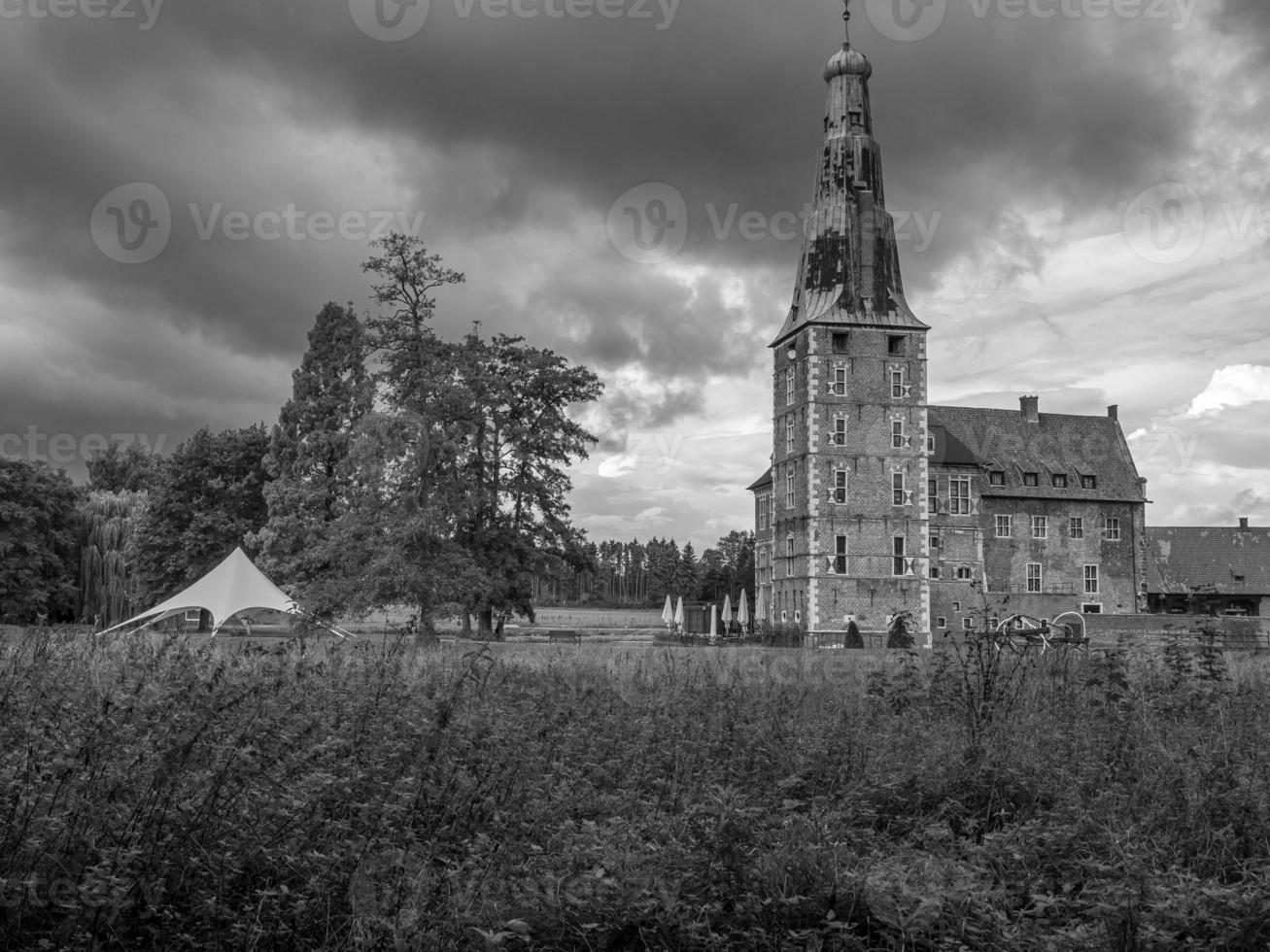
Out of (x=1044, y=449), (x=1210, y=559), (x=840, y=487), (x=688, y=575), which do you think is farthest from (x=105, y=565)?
(x=688, y=575)

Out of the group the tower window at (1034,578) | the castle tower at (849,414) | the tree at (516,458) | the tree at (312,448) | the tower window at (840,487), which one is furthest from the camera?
the tower window at (1034,578)

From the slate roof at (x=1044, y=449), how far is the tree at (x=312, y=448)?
98.0 ft

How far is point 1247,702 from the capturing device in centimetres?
1074

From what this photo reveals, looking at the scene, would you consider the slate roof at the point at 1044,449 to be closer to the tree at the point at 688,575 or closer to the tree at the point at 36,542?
the tree at the point at 36,542

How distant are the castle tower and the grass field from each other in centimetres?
3984

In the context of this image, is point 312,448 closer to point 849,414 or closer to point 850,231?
point 849,414

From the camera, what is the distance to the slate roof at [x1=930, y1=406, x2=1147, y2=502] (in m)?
56.5

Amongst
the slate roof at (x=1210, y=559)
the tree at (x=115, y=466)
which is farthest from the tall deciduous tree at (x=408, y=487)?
the tree at (x=115, y=466)

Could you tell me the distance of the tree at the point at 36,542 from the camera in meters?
37.8

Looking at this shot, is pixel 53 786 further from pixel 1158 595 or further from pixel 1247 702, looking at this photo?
pixel 1158 595

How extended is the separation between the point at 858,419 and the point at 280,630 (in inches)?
1081

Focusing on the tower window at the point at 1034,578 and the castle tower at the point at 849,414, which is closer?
the castle tower at the point at 849,414

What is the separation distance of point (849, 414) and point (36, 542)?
34550 millimetres

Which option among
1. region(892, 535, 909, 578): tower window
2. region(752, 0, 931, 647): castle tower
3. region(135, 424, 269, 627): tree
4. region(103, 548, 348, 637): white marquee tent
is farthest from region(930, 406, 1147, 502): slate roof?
region(103, 548, 348, 637): white marquee tent
